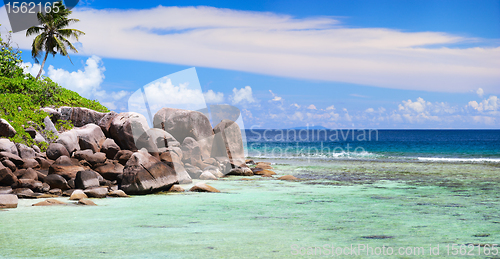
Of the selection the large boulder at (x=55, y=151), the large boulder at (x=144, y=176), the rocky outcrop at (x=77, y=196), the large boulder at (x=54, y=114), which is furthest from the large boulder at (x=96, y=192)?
the large boulder at (x=54, y=114)

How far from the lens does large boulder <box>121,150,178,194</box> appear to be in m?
11.0

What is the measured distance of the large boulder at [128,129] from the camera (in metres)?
16.7

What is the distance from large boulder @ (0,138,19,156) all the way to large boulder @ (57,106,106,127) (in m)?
6.10

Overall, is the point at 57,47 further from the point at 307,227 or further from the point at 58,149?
the point at 307,227

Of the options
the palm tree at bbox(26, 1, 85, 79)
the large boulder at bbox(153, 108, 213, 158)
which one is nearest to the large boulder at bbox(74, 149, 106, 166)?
the large boulder at bbox(153, 108, 213, 158)

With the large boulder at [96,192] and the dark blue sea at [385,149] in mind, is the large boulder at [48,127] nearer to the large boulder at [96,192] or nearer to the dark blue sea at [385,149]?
the large boulder at [96,192]

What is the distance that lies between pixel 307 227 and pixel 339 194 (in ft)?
16.0

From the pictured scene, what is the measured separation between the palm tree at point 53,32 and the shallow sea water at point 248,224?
28017 mm

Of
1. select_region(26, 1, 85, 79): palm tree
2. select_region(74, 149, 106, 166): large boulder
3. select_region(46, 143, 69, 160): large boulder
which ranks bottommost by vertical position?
select_region(74, 149, 106, 166): large boulder

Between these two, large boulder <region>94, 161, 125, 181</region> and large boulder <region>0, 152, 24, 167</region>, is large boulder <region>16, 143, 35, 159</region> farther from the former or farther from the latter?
large boulder <region>94, 161, 125, 181</region>

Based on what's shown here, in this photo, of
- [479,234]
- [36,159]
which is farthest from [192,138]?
[479,234]

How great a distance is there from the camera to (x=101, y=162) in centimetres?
1400

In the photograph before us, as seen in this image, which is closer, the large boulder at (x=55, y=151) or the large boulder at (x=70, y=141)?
the large boulder at (x=55, y=151)

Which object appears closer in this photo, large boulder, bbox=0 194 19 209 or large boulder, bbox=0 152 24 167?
large boulder, bbox=0 194 19 209
